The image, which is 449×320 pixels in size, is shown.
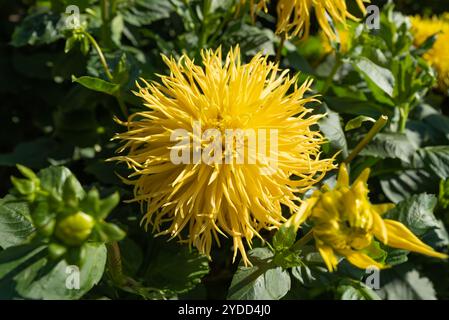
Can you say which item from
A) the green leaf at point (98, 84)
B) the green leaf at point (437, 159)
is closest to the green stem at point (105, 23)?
the green leaf at point (98, 84)

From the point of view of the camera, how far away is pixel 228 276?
136cm

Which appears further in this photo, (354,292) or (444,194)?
(444,194)

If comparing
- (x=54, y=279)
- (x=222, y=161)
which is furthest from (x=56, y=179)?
(x=222, y=161)

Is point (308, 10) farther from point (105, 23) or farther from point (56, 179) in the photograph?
point (56, 179)

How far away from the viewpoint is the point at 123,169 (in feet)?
4.18

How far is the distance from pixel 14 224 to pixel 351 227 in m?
0.56

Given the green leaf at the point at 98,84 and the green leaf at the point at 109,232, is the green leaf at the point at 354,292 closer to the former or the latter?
the green leaf at the point at 109,232

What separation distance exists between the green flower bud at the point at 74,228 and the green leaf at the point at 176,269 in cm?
35

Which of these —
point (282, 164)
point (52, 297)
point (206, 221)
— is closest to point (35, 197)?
point (52, 297)

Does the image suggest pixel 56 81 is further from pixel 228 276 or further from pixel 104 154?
pixel 228 276

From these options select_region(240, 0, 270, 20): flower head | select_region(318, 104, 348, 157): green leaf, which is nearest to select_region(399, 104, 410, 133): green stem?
select_region(318, 104, 348, 157): green leaf

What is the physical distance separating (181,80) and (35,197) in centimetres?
34

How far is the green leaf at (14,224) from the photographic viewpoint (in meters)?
0.99
